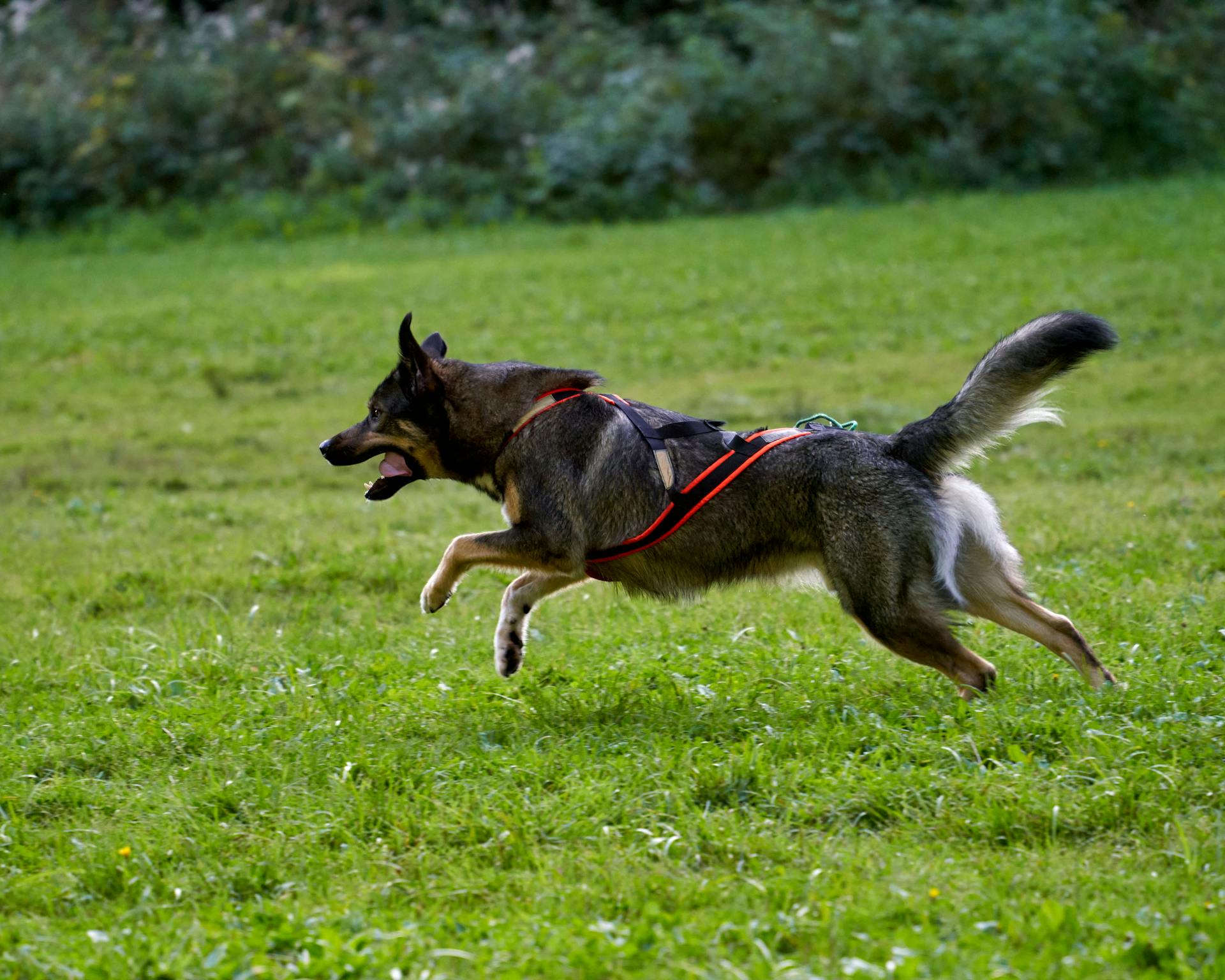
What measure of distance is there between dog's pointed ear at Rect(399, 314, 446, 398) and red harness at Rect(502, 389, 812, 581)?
0.88 metres

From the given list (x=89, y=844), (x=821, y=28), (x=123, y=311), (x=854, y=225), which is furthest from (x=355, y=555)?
(x=821, y=28)

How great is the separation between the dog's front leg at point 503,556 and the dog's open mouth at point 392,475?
19.2 inches

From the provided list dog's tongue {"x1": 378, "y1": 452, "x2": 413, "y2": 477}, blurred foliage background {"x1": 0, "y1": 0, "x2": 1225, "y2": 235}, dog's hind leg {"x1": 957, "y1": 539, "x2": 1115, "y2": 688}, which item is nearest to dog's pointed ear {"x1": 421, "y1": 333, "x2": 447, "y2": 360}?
dog's tongue {"x1": 378, "y1": 452, "x2": 413, "y2": 477}

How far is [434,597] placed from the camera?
5852mm

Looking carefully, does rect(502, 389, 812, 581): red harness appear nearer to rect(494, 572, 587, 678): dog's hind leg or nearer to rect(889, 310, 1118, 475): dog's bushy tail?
rect(494, 572, 587, 678): dog's hind leg

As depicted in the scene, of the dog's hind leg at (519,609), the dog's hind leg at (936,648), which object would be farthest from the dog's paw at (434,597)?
the dog's hind leg at (936,648)

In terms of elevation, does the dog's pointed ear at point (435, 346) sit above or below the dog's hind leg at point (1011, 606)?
above

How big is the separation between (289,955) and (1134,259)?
1580 cm

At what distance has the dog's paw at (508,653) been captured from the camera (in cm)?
577

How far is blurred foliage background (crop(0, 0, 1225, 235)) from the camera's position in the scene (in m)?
22.4

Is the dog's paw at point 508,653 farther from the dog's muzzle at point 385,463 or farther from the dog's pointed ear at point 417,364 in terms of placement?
the dog's pointed ear at point 417,364

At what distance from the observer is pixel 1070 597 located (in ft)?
21.6

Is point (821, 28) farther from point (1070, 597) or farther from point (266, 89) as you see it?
point (1070, 597)

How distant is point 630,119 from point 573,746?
61.6ft
